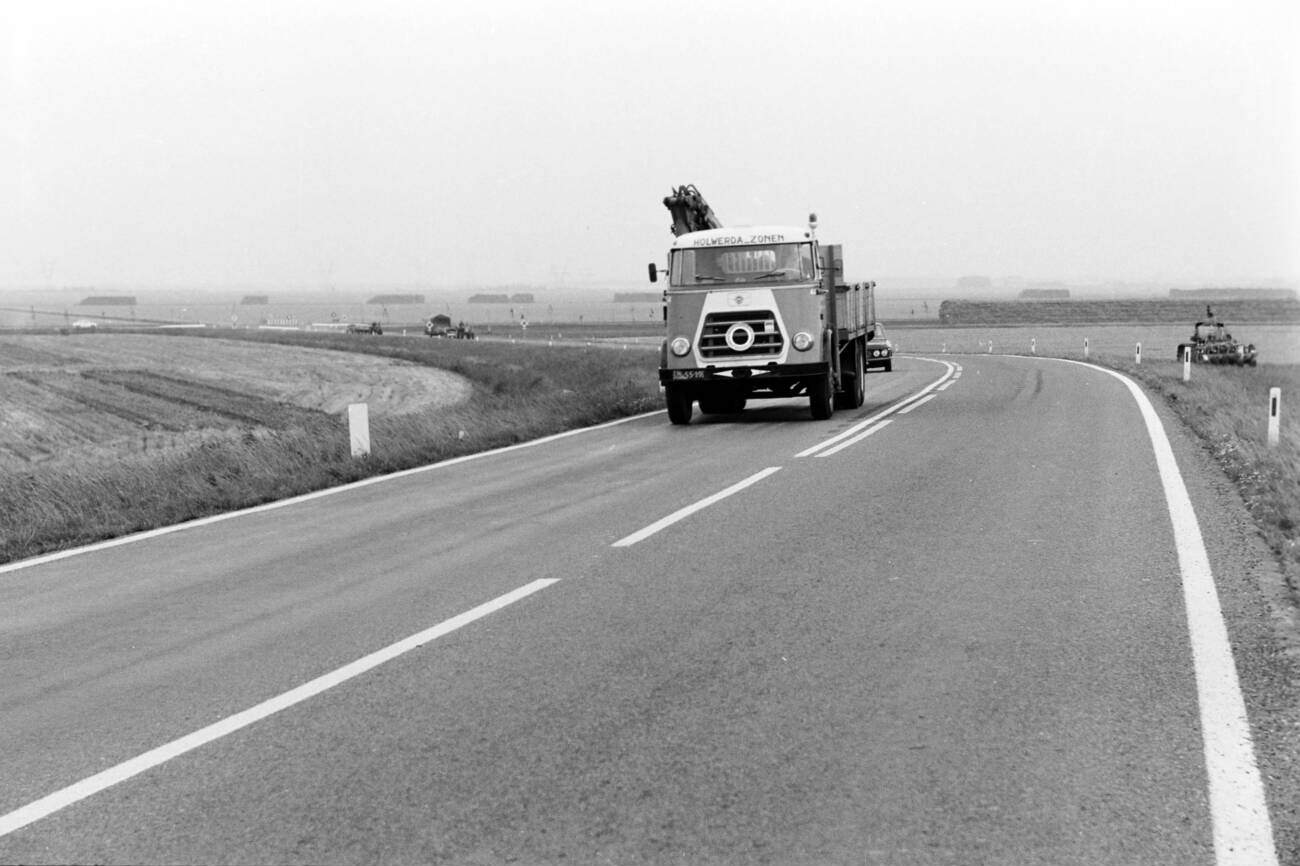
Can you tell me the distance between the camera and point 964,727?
16.3 ft

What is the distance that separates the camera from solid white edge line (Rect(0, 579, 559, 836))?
4340mm

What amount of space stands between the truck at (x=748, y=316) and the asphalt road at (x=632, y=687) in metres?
8.34

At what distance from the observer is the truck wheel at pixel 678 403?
19641 millimetres

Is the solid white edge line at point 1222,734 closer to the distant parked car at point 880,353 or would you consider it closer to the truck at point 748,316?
the truck at point 748,316

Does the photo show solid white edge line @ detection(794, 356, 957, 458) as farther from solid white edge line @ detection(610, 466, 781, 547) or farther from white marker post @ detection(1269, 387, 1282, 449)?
white marker post @ detection(1269, 387, 1282, 449)

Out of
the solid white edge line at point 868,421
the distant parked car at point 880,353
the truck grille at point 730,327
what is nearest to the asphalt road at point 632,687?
the solid white edge line at point 868,421

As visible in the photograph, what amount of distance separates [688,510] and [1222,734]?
605cm

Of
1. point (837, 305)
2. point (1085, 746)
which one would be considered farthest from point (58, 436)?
point (1085, 746)

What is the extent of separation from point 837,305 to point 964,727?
1612 centimetres

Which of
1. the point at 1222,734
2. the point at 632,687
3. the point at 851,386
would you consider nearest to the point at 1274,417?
the point at 851,386

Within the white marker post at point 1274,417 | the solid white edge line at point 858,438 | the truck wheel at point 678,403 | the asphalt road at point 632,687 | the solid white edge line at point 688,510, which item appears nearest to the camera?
the asphalt road at point 632,687

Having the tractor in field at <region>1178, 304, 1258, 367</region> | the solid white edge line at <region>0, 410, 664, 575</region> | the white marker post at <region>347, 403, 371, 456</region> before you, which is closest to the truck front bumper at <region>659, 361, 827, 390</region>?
the solid white edge line at <region>0, 410, 664, 575</region>

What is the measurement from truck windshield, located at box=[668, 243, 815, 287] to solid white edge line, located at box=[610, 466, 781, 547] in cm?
661

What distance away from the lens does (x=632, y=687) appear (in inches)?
219
